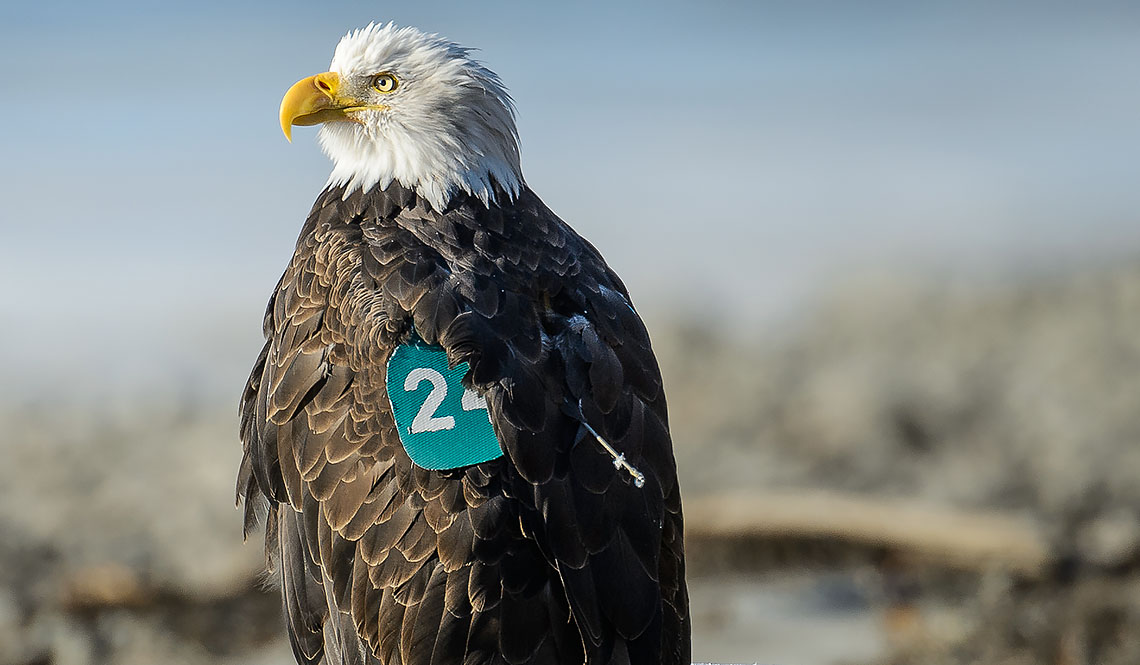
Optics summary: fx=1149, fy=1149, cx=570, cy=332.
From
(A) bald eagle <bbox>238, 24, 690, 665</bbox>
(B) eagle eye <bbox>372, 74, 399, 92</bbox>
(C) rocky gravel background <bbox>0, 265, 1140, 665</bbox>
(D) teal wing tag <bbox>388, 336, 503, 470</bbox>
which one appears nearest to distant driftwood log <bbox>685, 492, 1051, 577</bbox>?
(C) rocky gravel background <bbox>0, 265, 1140, 665</bbox>

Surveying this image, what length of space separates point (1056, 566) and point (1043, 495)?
0.82 m

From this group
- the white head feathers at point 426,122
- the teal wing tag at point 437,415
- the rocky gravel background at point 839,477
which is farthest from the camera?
the rocky gravel background at point 839,477

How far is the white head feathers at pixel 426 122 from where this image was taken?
2.79 meters

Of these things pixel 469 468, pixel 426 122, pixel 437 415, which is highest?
pixel 426 122

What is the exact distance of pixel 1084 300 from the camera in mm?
8062

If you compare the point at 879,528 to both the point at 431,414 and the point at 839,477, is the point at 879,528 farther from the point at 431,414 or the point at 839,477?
the point at 431,414

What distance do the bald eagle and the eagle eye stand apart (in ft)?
0.07

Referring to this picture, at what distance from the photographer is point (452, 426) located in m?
2.25

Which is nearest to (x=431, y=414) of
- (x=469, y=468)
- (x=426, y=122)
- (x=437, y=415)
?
(x=437, y=415)

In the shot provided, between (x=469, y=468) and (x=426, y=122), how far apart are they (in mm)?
970

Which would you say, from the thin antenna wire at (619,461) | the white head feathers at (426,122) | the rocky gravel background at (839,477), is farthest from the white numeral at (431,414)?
the rocky gravel background at (839,477)

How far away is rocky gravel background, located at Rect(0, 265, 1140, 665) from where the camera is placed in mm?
5047

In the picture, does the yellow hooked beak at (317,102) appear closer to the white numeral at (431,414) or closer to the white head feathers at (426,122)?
the white head feathers at (426,122)

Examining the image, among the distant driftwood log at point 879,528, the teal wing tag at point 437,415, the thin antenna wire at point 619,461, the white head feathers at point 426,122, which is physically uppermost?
the white head feathers at point 426,122
